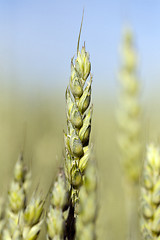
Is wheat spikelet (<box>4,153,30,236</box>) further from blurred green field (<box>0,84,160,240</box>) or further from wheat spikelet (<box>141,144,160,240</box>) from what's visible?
wheat spikelet (<box>141,144,160,240</box>)

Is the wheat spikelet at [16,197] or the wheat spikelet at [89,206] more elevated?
the wheat spikelet at [89,206]

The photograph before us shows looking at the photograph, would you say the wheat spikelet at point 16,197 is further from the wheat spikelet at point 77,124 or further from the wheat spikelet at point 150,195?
the wheat spikelet at point 150,195

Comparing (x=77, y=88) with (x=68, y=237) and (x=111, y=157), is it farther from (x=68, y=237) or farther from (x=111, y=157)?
(x=111, y=157)

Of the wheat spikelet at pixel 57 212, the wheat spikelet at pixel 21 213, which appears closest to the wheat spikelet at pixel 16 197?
the wheat spikelet at pixel 21 213

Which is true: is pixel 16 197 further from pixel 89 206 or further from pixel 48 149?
pixel 48 149

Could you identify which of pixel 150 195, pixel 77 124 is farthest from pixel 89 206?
pixel 150 195

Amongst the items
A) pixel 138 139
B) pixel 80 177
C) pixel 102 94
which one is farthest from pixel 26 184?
pixel 102 94
